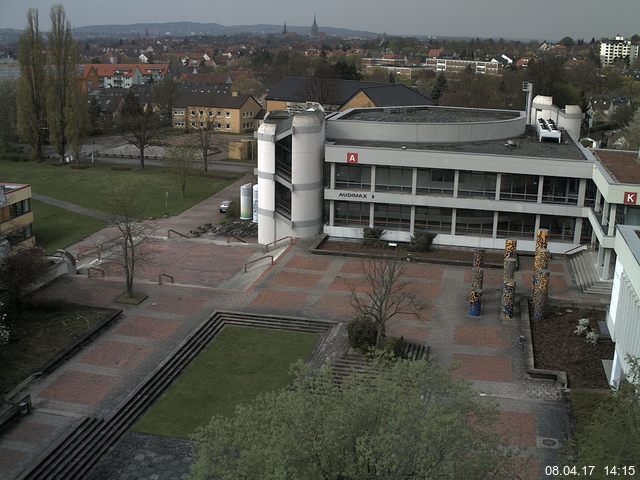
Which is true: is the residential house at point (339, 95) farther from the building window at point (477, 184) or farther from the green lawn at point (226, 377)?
the green lawn at point (226, 377)

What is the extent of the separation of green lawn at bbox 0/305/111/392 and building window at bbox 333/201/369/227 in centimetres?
1758

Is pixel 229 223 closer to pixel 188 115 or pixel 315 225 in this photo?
pixel 315 225

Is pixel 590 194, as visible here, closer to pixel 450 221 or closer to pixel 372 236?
pixel 450 221

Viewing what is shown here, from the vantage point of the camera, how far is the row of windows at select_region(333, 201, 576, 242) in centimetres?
4294

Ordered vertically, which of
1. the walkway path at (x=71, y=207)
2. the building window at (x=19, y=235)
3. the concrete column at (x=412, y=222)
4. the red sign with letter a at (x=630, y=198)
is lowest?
the walkway path at (x=71, y=207)

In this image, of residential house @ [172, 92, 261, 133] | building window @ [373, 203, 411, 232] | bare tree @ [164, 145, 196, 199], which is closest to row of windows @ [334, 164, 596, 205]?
building window @ [373, 203, 411, 232]

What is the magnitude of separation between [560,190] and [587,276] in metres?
6.78

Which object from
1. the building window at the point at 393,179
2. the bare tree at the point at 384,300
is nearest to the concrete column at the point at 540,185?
the building window at the point at 393,179

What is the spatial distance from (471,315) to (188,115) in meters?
73.5

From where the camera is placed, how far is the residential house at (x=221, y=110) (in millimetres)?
98050

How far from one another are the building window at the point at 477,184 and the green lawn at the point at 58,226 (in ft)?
83.1

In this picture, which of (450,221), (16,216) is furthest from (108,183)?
(450,221)

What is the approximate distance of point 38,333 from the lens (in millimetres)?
30797

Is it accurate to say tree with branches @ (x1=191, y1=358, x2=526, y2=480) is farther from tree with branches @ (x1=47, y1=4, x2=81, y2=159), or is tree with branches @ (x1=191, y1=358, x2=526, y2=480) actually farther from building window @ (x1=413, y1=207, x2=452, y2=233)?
tree with branches @ (x1=47, y1=4, x2=81, y2=159)
